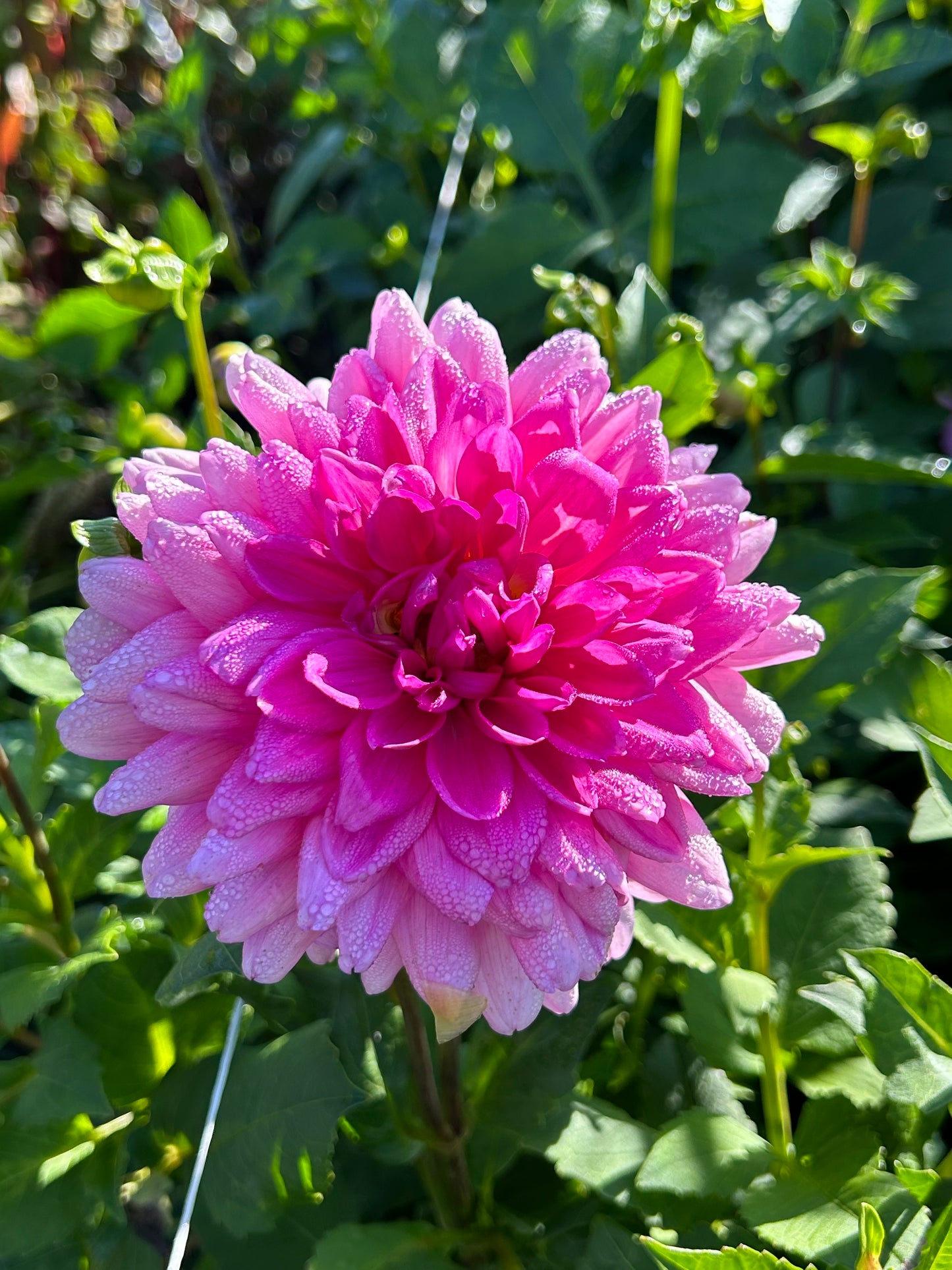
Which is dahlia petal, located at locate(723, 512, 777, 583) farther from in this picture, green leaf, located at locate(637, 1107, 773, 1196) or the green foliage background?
green leaf, located at locate(637, 1107, 773, 1196)

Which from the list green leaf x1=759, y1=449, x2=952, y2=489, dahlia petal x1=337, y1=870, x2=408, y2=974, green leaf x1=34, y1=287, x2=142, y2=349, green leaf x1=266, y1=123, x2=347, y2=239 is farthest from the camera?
green leaf x1=266, y1=123, x2=347, y2=239

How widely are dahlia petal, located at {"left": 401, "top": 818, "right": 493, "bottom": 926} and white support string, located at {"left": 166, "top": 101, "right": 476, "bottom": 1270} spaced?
0.88 feet

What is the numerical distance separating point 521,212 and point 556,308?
20.4 inches

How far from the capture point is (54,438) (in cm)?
145

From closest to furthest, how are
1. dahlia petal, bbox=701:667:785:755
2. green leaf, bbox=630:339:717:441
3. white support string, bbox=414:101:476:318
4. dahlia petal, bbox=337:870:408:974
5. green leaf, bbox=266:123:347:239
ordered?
dahlia petal, bbox=337:870:408:974 → dahlia petal, bbox=701:667:785:755 → green leaf, bbox=630:339:717:441 → white support string, bbox=414:101:476:318 → green leaf, bbox=266:123:347:239

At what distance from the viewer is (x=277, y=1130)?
0.74 meters

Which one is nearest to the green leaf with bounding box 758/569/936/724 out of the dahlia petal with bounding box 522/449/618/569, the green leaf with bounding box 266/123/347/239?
the dahlia petal with bounding box 522/449/618/569

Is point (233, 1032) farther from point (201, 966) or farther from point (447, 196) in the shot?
point (447, 196)

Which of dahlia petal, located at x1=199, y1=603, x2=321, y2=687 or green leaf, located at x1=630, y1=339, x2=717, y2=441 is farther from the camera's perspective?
green leaf, located at x1=630, y1=339, x2=717, y2=441

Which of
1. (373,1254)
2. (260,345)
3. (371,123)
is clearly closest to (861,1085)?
(373,1254)

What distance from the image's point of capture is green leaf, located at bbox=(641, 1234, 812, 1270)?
56 centimetres

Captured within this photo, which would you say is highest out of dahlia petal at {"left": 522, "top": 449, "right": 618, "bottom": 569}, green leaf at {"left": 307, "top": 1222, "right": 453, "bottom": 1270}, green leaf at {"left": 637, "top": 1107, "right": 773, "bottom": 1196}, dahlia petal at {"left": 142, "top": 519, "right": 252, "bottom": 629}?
dahlia petal at {"left": 522, "top": 449, "right": 618, "bottom": 569}

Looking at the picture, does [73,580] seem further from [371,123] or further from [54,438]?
[371,123]

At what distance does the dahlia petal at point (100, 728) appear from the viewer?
1.93ft
